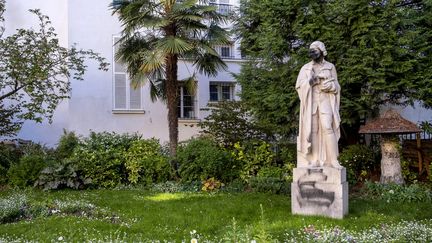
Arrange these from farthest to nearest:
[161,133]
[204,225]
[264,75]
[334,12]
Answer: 1. [161,133]
2. [264,75]
3. [334,12]
4. [204,225]

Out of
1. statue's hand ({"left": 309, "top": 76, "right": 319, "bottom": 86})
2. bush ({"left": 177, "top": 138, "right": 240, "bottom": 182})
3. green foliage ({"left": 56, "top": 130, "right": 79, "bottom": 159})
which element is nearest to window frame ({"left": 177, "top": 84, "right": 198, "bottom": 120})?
green foliage ({"left": 56, "top": 130, "right": 79, "bottom": 159})

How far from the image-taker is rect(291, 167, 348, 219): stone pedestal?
7047mm

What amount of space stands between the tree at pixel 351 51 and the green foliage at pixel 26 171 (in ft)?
19.4

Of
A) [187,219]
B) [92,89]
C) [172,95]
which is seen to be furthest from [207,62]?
[187,219]

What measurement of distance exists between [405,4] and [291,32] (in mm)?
2847

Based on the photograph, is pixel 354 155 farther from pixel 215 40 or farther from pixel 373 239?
pixel 373 239

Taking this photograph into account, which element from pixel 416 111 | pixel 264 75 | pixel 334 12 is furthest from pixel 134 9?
pixel 416 111

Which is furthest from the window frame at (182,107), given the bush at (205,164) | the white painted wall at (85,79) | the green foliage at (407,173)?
the green foliage at (407,173)

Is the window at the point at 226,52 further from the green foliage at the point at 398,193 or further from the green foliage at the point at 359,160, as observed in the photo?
the green foliage at the point at 398,193

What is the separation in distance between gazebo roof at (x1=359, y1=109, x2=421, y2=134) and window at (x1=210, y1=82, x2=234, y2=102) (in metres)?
8.89

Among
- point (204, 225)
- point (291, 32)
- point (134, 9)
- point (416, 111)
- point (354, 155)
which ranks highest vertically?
point (134, 9)

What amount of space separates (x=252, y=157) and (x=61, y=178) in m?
4.95

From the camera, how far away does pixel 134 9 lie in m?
12.8

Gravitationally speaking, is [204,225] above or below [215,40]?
below
